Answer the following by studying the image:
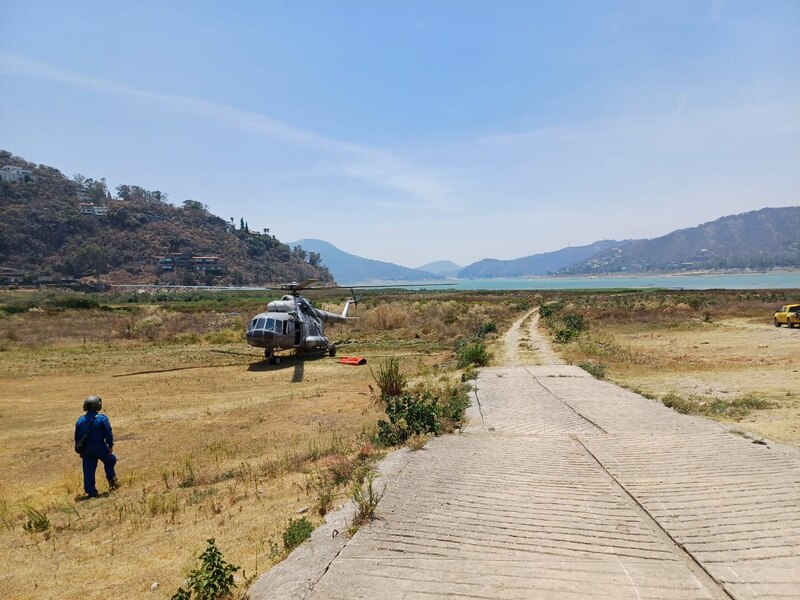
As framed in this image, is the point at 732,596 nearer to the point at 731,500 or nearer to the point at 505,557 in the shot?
the point at 505,557

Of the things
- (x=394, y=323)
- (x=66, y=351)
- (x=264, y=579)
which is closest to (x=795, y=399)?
(x=264, y=579)

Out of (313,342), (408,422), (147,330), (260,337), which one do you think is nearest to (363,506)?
(408,422)

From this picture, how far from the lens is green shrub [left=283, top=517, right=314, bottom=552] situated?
4.34 meters

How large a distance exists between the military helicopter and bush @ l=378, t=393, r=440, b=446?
10.9 meters

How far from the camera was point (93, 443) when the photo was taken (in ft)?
24.0

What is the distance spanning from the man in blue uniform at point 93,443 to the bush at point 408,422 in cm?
442

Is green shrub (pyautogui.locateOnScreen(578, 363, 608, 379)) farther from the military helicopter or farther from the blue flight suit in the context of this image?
the blue flight suit

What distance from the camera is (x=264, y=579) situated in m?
3.71

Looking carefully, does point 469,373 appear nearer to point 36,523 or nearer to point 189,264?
point 36,523

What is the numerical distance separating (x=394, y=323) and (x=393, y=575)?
31.7 metres

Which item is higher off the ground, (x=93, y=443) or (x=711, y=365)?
(x=93, y=443)

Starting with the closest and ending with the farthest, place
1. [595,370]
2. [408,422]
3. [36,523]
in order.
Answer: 1. [36,523]
2. [408,422]
3. [595,370]

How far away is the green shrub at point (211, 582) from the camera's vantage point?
140 inches

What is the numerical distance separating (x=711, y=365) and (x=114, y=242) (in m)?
138
